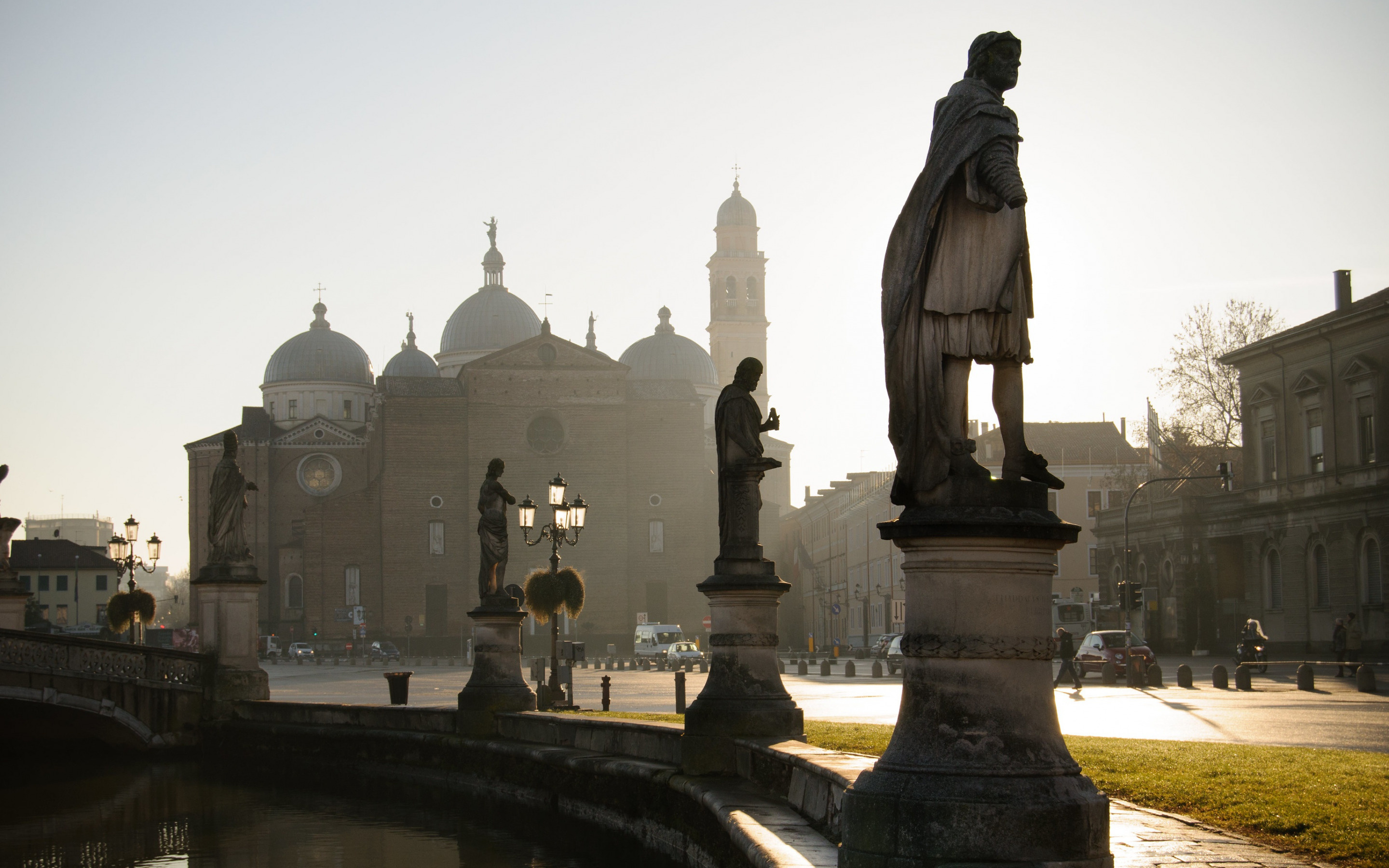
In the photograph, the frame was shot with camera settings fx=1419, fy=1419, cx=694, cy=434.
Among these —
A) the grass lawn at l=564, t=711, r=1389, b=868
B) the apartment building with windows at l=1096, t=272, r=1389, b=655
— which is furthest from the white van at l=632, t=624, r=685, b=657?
the grass lawn at l=564, t=711, r=1389, b=868

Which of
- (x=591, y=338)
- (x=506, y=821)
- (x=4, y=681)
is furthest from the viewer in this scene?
(x=591, y=338)

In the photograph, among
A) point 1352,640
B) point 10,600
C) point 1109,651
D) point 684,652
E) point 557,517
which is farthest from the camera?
point 684,652

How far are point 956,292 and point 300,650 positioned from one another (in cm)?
6948

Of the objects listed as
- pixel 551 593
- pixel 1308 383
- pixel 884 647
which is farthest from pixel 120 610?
pixel 1308 383

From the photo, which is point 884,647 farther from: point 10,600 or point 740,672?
point 740,672

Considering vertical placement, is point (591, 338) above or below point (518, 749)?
above

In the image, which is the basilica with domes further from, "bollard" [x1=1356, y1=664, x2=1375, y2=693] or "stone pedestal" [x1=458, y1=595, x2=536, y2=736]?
"stone pedestal" [x1=458, y1=595, x2=536, y2=736]

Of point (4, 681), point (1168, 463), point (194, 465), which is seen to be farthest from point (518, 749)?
point (194, 465)

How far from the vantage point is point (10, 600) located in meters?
27.0

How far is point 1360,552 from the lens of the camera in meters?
38.8

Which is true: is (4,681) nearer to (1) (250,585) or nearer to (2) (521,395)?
(1) (250,585)

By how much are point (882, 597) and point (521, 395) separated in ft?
70.8

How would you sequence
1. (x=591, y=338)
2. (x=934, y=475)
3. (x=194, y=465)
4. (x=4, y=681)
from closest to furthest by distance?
(x=934, y=475), (x=4, y=681), (x=194, y=465), (x=591, y=338)

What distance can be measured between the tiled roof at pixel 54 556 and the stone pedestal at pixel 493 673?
87.7 m
